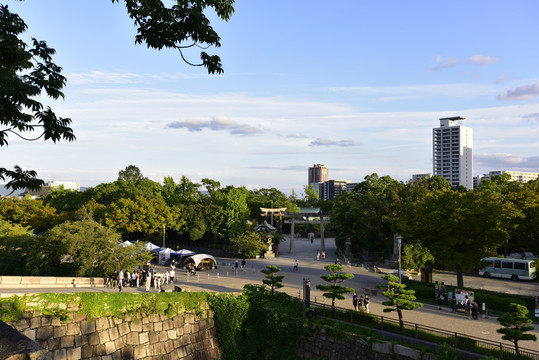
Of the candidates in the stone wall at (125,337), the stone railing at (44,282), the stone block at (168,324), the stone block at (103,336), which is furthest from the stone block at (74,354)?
the stone railing at (44,282)

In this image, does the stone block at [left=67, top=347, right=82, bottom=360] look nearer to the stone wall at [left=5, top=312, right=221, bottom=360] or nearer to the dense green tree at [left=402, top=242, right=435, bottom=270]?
the stone wall at [left=5, top=312, right=221, bottom=360]

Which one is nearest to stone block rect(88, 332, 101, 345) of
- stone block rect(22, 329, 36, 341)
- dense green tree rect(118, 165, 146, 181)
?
stone block rect(22, 329, 36, 341)

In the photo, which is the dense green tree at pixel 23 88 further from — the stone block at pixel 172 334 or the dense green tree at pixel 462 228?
the dense green tree at pixel 462 228

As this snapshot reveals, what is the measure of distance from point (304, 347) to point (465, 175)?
181867 mm

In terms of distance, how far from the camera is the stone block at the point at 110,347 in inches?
745

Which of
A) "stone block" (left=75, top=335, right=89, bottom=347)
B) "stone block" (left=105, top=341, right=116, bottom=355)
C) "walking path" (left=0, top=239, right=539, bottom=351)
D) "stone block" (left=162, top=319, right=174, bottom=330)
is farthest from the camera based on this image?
"walking path" (left=0, top=239, right=539, bottom=351)

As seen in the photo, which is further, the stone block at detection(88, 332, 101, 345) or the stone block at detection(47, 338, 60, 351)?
the stone block at detection(88, 332, 101, 345)

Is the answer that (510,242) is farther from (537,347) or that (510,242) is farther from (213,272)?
(213,272)

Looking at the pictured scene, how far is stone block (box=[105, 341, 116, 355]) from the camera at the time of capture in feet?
62.1

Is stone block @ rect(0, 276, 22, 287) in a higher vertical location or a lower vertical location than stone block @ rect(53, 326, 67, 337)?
higher

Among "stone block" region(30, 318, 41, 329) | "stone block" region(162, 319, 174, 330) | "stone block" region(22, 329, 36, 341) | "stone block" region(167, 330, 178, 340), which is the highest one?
"stone block" region(30, 318, 41, 329)

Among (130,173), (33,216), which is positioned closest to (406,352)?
(33,216)

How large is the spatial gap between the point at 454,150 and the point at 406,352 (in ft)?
587

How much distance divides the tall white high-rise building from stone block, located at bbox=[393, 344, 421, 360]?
175 metres
